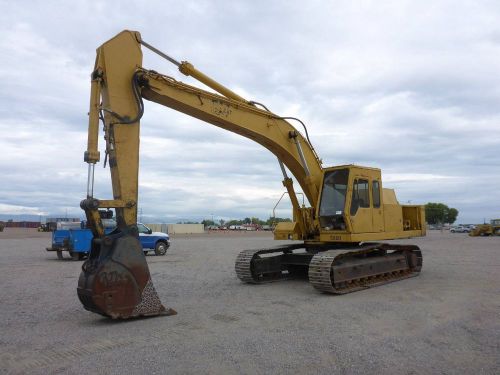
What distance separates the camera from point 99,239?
7484 mm

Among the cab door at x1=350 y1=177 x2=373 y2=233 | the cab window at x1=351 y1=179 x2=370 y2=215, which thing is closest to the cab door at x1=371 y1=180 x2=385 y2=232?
the cab door at x1=350 y1=177 x2=373 y2=233

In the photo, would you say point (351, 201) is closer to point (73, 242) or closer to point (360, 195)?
point (360, 195)

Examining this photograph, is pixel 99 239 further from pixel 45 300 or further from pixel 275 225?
pixel 275 225

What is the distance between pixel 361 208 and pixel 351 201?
0.42 meters

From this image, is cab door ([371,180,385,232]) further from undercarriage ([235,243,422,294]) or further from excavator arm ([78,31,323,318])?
excavator arm ([78,31,323,318])

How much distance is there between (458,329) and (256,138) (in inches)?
246

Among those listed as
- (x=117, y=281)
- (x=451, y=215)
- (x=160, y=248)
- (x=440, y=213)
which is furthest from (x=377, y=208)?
(x=451, y=215)

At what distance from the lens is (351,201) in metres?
11.4

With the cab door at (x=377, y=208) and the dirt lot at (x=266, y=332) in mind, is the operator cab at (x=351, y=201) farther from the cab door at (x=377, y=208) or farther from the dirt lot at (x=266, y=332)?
the dirt lot at (x=266, y=332)

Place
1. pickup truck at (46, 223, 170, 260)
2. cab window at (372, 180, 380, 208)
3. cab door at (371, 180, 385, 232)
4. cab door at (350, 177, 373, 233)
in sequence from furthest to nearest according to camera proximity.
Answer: pickup truck at (46, 223, 170, 260) < cab window at (372, 180, 380, 208) < cab door at (371, 180, 385, 232) < cab door at (350, 177, 373, 233)

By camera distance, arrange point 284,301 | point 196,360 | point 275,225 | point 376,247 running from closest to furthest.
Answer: point 196,360 → point 284,301 → point 376,247 → point 275,225

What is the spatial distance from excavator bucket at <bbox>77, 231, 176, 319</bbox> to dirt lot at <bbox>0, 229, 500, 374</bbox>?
1.00 ft

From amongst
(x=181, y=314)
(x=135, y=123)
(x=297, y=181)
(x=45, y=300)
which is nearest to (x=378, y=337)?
(x=181, y=314)

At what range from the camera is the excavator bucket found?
718 centimetres
